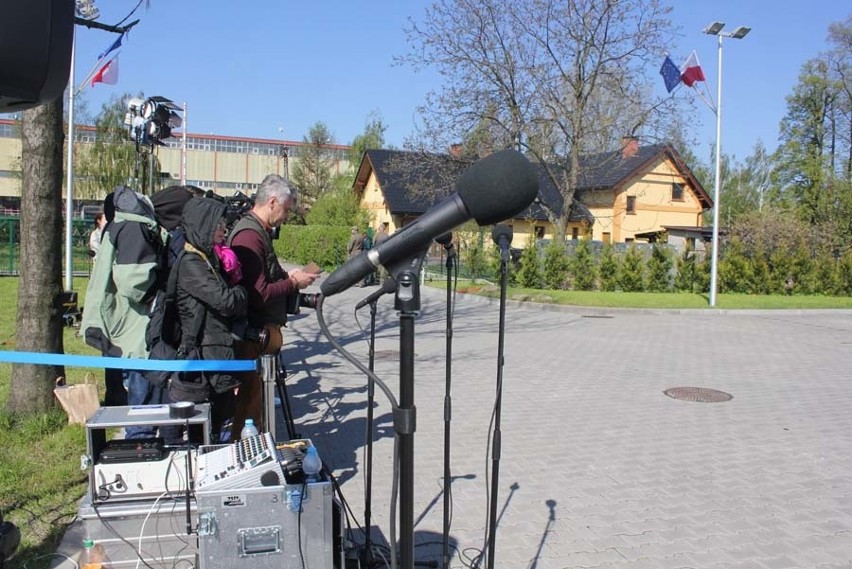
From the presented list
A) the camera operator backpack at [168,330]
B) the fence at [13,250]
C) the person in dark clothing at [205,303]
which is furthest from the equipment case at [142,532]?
the fence at [13,250]

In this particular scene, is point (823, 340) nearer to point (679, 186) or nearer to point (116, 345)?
point (116, 345)

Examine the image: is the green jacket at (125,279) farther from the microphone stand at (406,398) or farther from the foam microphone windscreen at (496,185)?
the foam microphone windscreen at (496,185)

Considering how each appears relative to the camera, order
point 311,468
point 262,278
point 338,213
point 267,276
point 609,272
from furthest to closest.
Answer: point 338,213 < point 609,272 < point 267,276 < point 262,278 < point 311,468

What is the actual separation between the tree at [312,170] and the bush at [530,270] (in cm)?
3178

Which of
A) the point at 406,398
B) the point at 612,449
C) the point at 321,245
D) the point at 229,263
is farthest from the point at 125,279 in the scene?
the point at 321,245

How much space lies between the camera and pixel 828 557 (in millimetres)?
4023

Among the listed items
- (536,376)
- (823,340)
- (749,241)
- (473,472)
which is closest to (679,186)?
(749,241)

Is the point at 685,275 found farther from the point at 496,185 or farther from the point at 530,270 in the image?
the point at 496,185

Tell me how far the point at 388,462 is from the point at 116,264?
101 inches

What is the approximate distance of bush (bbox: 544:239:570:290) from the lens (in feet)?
77.9

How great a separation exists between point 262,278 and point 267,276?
0.44 ft

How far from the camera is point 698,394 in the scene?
840 centimetres

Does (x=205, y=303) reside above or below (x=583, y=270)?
A: below

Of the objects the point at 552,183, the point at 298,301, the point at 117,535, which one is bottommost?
the point at 117,535
